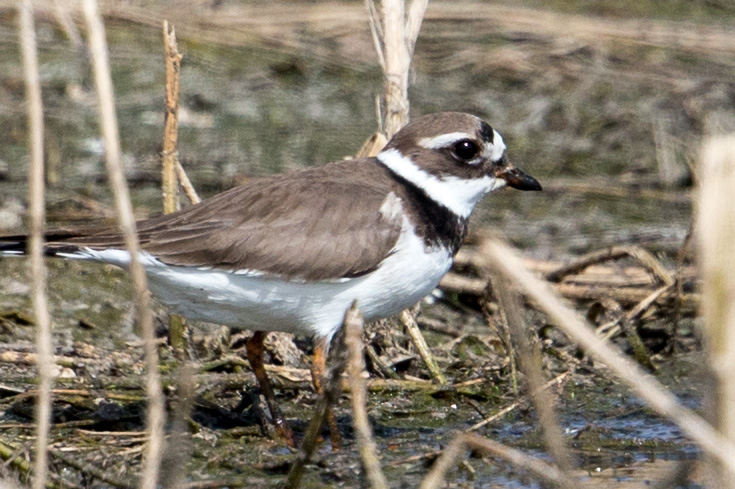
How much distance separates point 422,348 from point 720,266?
3340 millimetres

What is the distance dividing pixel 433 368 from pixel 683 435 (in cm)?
118

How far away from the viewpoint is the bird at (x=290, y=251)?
503 centimetres

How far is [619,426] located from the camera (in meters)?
5.68

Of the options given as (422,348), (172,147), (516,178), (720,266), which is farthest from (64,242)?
(720,266)

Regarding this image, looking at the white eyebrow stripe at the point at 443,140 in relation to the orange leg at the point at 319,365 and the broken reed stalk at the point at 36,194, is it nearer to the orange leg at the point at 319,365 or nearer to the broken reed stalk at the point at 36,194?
the orange leg at the point at 319,365

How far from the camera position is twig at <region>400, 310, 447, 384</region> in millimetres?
5910

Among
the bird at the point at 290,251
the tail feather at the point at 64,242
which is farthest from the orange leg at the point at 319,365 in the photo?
the tail feather at the point at 64,242

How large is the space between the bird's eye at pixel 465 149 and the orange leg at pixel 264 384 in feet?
3.88

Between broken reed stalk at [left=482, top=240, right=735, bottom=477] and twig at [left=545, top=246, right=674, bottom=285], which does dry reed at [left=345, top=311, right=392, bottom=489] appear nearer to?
broken reed stalk at [left=482, top=240, right=735, bottom=477]

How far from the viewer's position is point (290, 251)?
5.07 metres

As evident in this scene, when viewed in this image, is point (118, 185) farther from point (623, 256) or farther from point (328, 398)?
point (623, 256)

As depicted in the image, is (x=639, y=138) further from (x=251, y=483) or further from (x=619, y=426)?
(x=251, y=483)

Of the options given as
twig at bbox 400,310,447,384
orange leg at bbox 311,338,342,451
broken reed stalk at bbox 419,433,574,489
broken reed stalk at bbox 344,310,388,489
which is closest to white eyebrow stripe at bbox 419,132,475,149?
twig at bbox 400,310,447,384

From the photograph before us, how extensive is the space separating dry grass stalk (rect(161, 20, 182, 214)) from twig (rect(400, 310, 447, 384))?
4.00 feet
